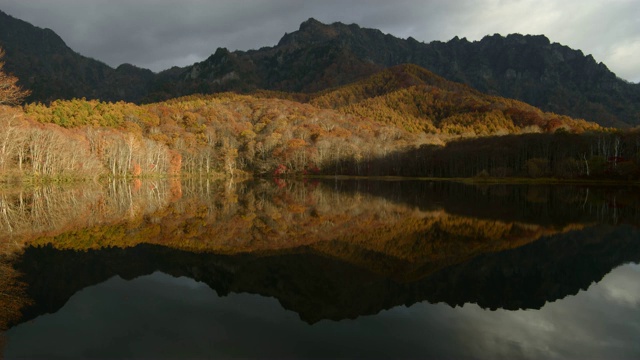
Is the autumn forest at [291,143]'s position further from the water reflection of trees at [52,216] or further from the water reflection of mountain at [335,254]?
the water reflection of mountain at [335,254]

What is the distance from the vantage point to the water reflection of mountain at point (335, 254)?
1123cm

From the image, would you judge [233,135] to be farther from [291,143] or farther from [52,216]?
[52,216]

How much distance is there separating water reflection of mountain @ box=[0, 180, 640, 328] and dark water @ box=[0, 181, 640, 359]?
0.09m

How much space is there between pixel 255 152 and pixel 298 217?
109 meters

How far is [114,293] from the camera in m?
11.2

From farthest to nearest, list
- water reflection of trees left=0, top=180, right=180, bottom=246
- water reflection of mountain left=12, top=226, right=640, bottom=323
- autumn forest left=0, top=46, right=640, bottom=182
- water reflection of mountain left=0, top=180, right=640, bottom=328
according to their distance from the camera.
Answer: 1. autumn forest left=0, top=46, right=640, bottom=182
2. water reflection of trees left=0, top=180, right=180, bottom=246
3. water reflection of mountain left=0, top=180, right=640, bottom=328
4. water reflection of mountain left=12, top=226, right=640, bottom=323

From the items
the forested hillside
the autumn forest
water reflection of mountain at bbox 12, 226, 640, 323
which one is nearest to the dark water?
water reflection of mountain at bbox 12, 226, 640, 323

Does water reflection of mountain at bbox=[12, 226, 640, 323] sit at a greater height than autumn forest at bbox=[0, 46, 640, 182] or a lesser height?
lesser

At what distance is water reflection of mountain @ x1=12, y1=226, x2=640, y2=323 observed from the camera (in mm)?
→ 10531

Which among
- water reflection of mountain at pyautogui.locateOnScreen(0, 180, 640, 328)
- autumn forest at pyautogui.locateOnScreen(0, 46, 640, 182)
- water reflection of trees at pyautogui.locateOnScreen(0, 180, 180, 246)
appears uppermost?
autumn forest at pyautogui.locateOnScreen(0, 46, 640, 182)

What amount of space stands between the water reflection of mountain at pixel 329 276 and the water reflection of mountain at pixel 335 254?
4 cm

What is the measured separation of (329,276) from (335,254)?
308 cm

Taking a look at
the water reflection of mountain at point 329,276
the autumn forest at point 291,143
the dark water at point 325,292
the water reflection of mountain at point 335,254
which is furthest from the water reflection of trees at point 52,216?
the autumn forest at point 291,143

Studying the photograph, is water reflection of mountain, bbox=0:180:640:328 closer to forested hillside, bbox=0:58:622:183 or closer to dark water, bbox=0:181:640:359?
dark water, bbox=0:181:640:359
